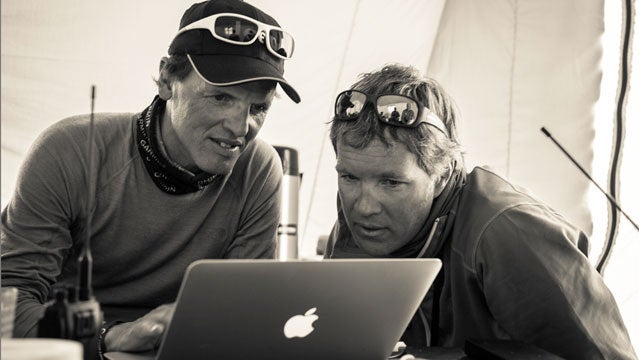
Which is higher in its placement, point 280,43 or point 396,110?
point 280,43

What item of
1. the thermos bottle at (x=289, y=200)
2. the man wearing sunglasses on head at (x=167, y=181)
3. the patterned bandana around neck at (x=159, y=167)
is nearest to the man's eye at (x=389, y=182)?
the man wearing sunglasses on head at (x=167, y=181)

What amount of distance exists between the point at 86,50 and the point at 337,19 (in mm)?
1059

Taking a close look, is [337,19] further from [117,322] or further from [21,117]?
[117,322]

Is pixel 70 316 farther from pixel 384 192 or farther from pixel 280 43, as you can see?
pixel 280 43

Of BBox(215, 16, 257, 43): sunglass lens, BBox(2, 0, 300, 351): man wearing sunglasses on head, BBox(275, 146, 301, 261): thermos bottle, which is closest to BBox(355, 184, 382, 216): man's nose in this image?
BBox(2, 0, 300, 351): man wearing sunglasses on head

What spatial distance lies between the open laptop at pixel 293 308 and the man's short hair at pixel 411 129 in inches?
19.0

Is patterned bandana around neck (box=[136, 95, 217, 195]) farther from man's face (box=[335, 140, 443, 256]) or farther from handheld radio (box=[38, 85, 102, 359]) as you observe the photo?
handheld radio (box=[38, 85, 102, 359])

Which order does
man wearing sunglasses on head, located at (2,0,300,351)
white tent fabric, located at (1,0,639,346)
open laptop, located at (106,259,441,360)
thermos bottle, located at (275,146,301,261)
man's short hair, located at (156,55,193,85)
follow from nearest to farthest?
open laptop, located at (106,259,441,360)
man wearing sunglasses on head, located at (2,0,300,351)
man's short hair, located at (156,55,193,85)
thermos bottle, located at (275,146,301,261)
white tent fabric, located at (1,0,639,346)

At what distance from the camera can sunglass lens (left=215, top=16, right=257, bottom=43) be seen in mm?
1624

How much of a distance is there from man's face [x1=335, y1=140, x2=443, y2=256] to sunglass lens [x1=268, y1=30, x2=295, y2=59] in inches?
9.8

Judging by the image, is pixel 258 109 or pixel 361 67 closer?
pixel 258 109

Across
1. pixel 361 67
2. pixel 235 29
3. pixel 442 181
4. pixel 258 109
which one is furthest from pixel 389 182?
pixel 361 67

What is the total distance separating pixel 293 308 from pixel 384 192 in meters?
0.58

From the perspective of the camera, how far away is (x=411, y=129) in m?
1.59
